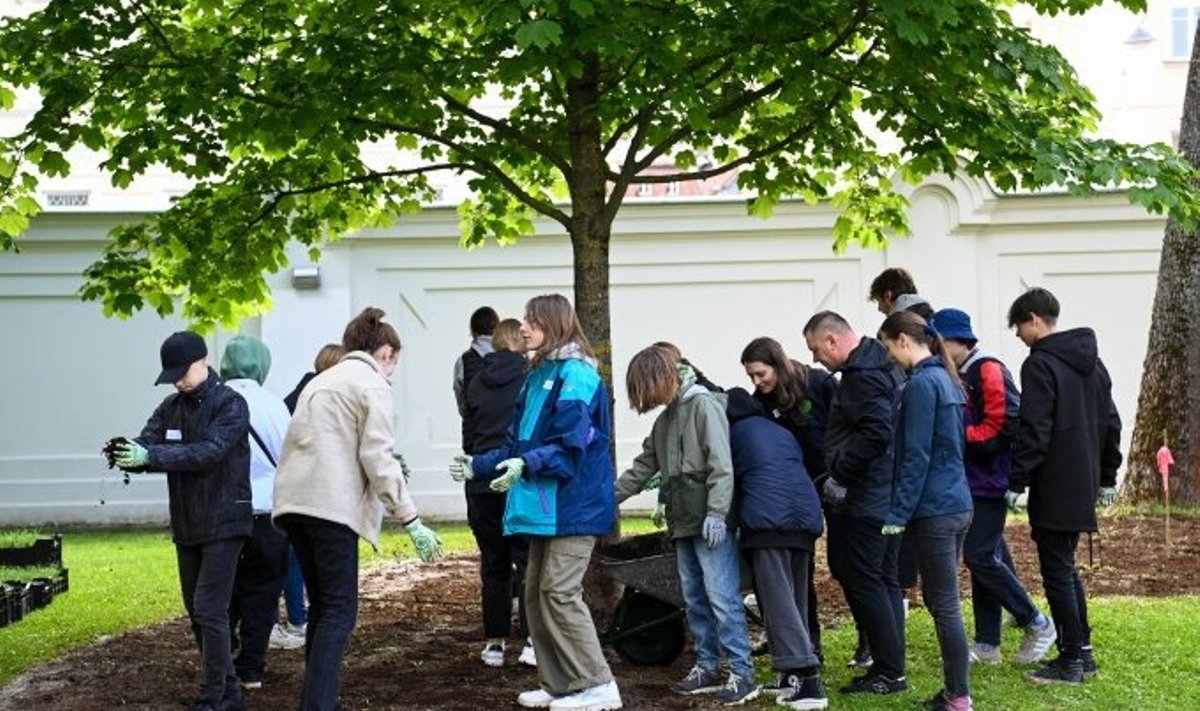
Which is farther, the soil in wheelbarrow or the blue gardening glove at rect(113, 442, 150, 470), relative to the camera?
the soil in wheelbarrow

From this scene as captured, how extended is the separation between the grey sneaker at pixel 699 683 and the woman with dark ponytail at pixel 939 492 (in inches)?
45.9

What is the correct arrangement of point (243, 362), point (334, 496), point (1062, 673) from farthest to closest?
1. point (243, 362)
2. point (1062, 673)
3. point (334, 496)

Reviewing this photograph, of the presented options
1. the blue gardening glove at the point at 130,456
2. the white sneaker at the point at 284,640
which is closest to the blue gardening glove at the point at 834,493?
the blue gardening glove at the point at 130,456

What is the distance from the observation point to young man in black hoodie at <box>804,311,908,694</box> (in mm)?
7516

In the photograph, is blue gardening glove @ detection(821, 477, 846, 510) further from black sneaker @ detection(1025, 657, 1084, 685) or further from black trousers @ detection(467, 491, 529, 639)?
black trousers @ detection(467, 491, 529, 639)

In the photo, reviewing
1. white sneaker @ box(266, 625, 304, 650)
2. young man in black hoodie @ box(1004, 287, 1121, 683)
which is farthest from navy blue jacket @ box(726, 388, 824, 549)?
white sneaker @ box(266, 625, 304, 650)

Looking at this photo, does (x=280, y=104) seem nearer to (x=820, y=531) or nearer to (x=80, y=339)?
(x=820, y=531)

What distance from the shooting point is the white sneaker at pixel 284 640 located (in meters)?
9.91

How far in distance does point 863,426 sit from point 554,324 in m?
1.51

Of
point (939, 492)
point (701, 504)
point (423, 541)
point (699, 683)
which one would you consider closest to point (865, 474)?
point (939, 492)

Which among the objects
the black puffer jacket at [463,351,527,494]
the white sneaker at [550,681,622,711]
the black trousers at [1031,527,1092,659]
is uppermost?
the black puffer jacket at [463,351,527,494]

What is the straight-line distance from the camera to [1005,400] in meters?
8.41

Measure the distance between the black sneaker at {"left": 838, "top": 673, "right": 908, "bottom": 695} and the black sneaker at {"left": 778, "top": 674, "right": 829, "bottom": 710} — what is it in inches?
11.9

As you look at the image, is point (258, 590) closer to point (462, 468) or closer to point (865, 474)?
point (462, 468)
